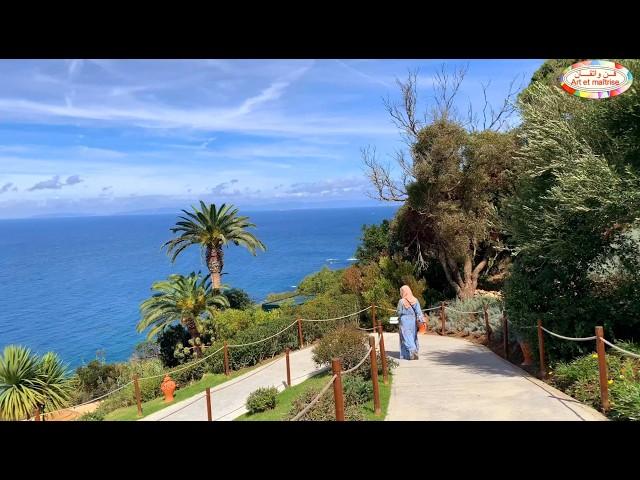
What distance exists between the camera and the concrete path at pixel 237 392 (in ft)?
29.1

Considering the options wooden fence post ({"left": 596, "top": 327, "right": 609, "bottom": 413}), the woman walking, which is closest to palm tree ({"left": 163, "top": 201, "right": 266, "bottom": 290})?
the woman walking

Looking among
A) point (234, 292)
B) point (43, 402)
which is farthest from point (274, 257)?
point (43, 402)

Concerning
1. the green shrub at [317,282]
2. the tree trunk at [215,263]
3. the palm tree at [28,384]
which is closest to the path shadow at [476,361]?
the palm tree at [28,384]

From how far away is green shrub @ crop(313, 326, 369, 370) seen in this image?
27.3 feet

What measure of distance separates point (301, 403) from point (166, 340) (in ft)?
50.2

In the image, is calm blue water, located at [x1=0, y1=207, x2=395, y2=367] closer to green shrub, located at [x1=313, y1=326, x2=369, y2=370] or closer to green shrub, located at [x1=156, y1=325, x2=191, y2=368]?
green shrub, located at [x1=156, y1=325, x2=191, y2=368]

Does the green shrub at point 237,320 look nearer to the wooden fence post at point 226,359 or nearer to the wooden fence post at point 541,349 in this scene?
the wooden fence post at point 226,359

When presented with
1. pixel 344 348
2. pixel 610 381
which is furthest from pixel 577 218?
pixel 344 348

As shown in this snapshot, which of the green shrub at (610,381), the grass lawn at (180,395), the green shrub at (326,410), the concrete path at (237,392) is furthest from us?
the grass lawn at (180,395)

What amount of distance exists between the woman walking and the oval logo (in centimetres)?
437

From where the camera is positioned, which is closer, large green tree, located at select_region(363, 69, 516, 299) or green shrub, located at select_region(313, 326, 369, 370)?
green shrub, located at select_region(313, 326, 369, 370)

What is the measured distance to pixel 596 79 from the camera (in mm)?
5945

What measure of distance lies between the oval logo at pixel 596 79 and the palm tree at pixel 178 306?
14.3 m
